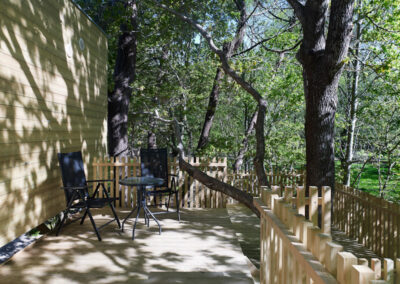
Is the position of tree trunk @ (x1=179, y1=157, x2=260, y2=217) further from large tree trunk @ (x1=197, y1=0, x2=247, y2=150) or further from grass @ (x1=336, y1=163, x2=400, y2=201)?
grass @ (x1=336, y1=163, x2=400, y2=201)

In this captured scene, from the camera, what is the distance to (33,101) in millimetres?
4230

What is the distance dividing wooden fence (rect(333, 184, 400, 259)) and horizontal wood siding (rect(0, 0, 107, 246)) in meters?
5.09

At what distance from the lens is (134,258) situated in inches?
156

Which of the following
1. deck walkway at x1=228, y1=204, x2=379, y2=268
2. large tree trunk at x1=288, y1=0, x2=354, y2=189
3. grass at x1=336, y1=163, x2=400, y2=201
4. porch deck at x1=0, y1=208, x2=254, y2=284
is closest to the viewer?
porch deck at x1=0, y1=208, x2=254, y2=284

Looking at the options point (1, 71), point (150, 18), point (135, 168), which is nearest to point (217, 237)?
point (135, 168)

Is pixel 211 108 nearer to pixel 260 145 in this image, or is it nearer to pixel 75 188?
pixel 260 145

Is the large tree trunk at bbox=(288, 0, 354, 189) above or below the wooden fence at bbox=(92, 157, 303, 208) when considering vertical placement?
above

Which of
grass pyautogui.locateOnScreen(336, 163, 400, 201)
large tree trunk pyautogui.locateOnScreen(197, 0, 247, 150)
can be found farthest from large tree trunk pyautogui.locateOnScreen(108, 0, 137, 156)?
grass pyautogui.locateOnScreen(336, 163, 400, 201)

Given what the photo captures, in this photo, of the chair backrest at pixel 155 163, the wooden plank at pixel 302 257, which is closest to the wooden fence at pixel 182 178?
the chair backrest at pixel 155 163

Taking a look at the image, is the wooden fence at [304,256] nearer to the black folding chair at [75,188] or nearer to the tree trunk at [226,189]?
the tree trunk at [226,189]

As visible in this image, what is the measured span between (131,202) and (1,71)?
4.33 metres

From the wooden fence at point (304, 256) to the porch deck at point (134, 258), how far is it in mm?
997

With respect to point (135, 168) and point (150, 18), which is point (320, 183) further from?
point (150, 18)

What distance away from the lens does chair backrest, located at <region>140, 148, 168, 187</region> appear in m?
6.21
